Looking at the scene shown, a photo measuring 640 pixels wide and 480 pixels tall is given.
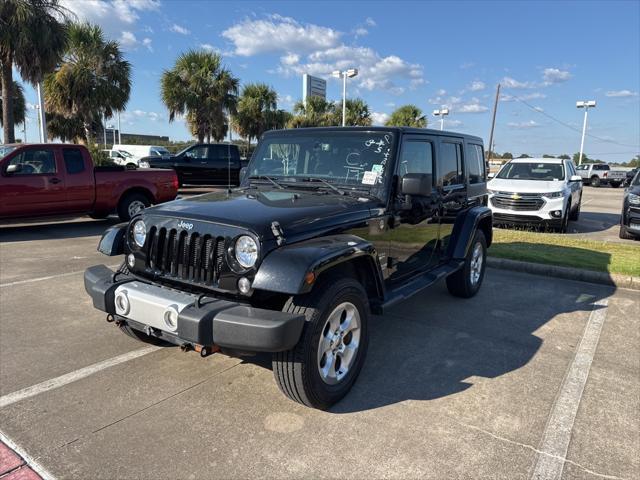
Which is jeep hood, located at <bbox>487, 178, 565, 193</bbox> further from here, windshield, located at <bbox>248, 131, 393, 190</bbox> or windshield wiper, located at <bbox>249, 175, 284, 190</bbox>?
windshield wiper, located at <bbox>249, 175, 284, 190</bbox>

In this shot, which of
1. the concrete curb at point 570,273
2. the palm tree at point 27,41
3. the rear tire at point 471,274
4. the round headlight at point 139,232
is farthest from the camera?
the palm tree at point 27,41

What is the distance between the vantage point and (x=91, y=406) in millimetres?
3045

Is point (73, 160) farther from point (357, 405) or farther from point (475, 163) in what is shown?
point (357, 405)

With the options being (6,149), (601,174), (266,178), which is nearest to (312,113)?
(601,174)

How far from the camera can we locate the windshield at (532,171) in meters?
12.1

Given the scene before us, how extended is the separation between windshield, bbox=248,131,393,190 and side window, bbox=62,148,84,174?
665 cm

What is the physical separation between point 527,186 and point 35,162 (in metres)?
10.9

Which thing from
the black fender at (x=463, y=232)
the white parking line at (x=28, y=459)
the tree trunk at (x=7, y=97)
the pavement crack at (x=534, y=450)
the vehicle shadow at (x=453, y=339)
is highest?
the tree trunk at (x=7, y=97)

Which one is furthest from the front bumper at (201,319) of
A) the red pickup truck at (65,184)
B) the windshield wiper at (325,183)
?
the red pickup truck at (65,184)

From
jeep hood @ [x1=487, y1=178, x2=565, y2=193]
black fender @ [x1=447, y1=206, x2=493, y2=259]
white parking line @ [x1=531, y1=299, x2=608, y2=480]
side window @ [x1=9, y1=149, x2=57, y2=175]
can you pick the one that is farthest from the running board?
side window @ [x1=9, y1=149, x2=57, y2=175]

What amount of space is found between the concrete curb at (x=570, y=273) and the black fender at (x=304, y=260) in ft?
15.1

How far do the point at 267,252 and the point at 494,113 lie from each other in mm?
41721

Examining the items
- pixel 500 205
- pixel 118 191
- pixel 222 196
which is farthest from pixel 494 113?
pixel 222 196

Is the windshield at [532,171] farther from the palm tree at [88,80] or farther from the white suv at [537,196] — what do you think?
the palm tree at [88,80]
